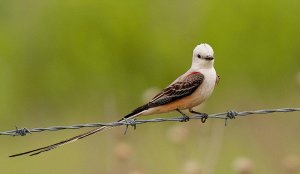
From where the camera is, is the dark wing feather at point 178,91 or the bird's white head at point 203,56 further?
the dark wing feather at point 178,91

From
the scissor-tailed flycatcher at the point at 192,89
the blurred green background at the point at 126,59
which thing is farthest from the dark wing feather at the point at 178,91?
the blurred green background at the point at 126,59

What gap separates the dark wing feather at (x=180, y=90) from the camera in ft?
29.1

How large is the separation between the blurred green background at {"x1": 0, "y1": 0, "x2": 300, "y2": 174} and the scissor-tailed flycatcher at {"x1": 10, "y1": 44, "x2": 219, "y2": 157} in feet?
14.0

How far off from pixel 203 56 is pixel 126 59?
301 inches

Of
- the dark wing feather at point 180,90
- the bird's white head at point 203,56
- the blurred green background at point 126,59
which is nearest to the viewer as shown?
the bird's white head at point 203,56

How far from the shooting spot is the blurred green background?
14477mm

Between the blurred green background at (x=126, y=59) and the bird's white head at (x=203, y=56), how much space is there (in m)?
4.51

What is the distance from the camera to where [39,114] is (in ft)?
49.7

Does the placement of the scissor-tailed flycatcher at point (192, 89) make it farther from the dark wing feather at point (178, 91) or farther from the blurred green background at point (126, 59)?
the blurred green background at point (126, 59)

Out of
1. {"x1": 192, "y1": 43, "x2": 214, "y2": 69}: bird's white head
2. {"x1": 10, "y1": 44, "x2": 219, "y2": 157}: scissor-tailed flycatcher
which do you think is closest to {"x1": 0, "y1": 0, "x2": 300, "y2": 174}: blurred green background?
{"x1": 10, "y1": 44, "x2": 219, "y2": 157}: scissor-tailed flycatcher

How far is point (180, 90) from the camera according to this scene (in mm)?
9016

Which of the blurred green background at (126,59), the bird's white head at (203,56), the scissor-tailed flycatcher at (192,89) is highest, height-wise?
the blurred green background at (126,59)

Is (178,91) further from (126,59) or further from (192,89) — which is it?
(126,59)

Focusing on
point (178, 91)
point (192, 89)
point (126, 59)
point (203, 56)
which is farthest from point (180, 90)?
point (126, 59)
